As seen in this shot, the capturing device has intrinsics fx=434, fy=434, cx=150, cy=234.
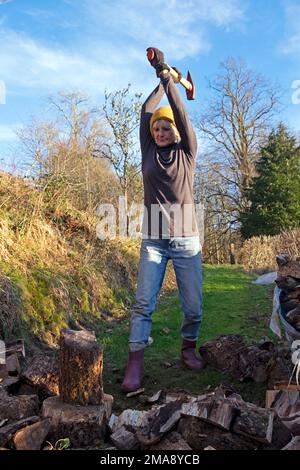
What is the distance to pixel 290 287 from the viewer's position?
259 cm

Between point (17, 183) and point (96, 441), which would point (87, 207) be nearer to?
point (17, 183)

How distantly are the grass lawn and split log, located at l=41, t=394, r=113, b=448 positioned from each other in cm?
52

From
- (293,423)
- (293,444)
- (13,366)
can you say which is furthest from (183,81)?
(293,444)

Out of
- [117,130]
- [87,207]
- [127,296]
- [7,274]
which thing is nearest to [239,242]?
[117,130]

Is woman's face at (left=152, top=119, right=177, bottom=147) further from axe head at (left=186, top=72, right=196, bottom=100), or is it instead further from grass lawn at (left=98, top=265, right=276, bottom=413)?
grass lawn at (left=98, top=265, right=276, bottom=413)

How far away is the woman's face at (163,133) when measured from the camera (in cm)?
292

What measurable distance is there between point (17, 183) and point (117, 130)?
21.7 feet

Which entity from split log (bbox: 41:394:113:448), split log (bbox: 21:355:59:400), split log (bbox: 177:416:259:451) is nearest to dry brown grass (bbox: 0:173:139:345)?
split log (bbox: 21:355:59:400)

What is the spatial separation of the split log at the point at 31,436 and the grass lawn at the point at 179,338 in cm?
65

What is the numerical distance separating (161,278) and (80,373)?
40.5 inches

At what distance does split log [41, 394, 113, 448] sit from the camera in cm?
195

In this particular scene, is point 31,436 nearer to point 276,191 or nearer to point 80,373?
point 80,373

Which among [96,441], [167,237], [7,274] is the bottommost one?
[96,441]
